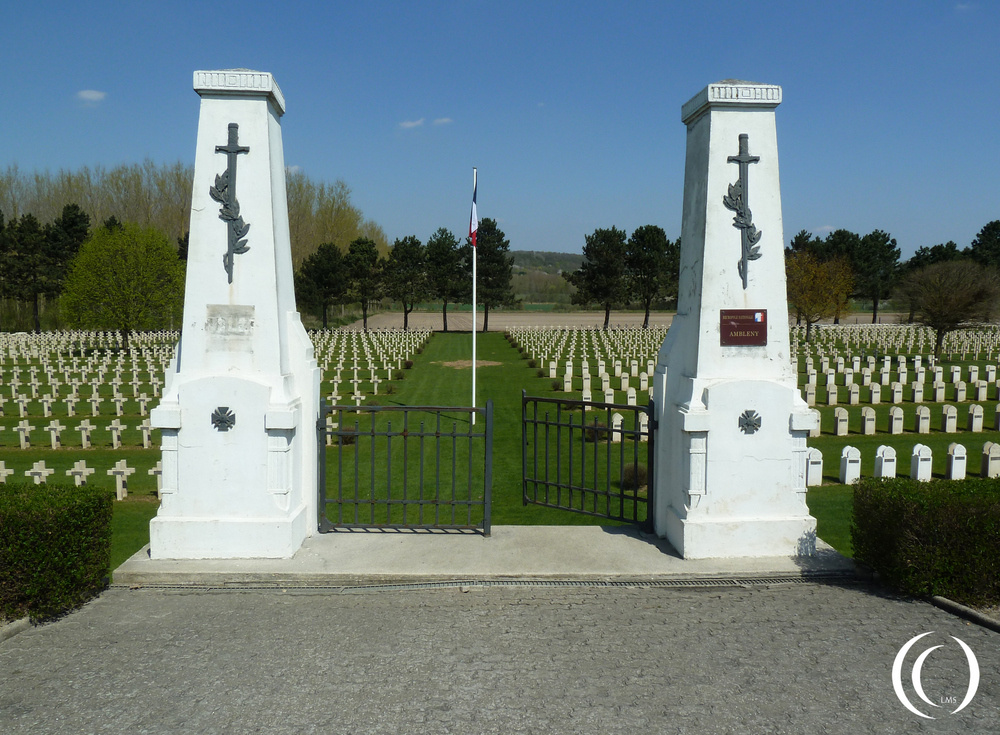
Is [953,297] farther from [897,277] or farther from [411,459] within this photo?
[897,277]

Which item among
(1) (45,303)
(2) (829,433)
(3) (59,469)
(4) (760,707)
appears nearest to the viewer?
(4) (760,707)

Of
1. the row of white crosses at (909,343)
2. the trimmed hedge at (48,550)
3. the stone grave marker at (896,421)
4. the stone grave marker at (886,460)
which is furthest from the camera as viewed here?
the row of white crosses at (909,343)

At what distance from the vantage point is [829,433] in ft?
49.3

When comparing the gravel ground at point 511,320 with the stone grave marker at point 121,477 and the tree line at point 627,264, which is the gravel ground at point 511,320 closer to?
the tree line at point 627,264

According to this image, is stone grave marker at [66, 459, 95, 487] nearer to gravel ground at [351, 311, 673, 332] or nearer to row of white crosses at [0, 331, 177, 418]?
row of white crosses at [0, 331, 177, 418]

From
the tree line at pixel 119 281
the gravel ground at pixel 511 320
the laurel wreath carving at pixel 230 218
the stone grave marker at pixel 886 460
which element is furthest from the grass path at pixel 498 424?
the gravel ground at pixel 511 320

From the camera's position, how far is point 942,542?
5.09 metres

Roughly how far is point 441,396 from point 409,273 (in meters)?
34.7

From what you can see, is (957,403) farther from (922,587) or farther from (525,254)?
(525,254)

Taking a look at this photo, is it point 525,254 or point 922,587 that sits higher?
point 525,254

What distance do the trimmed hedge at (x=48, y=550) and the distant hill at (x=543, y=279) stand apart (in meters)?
56.0

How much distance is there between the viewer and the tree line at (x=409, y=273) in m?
51.7

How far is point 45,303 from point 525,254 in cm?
15183

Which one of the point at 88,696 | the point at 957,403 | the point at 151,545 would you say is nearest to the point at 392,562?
the point at 151,545
